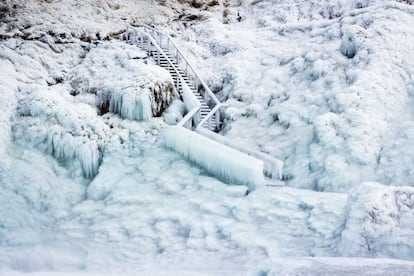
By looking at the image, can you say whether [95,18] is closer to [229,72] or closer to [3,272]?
[229,72]

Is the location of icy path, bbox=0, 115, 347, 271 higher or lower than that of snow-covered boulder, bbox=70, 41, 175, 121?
lower

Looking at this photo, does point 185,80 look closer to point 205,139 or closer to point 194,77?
point 194,77

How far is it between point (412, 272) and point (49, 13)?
17941 millimetres

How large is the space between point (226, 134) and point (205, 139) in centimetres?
229

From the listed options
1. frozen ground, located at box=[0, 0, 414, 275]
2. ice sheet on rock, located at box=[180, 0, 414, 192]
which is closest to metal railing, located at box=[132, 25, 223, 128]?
ice sheet on rock, located at box=[180, 0, 414, 192]

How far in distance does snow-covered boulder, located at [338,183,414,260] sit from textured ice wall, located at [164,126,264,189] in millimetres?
2750

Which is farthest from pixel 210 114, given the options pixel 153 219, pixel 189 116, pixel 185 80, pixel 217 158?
pixel 153 219

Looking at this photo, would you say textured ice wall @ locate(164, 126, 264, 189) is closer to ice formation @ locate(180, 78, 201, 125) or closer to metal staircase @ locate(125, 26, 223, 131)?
metal staircase @ locate(125, 26, 223, 131)

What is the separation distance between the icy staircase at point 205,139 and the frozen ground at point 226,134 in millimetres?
383

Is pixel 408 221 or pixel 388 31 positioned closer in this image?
pixel 408 221

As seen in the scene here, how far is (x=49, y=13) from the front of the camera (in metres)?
18.1

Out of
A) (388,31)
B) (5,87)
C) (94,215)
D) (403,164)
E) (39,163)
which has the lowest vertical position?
(94,215)

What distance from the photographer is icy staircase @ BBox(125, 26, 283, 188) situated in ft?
33.2

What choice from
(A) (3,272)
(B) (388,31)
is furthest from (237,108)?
(A) (3,272)
